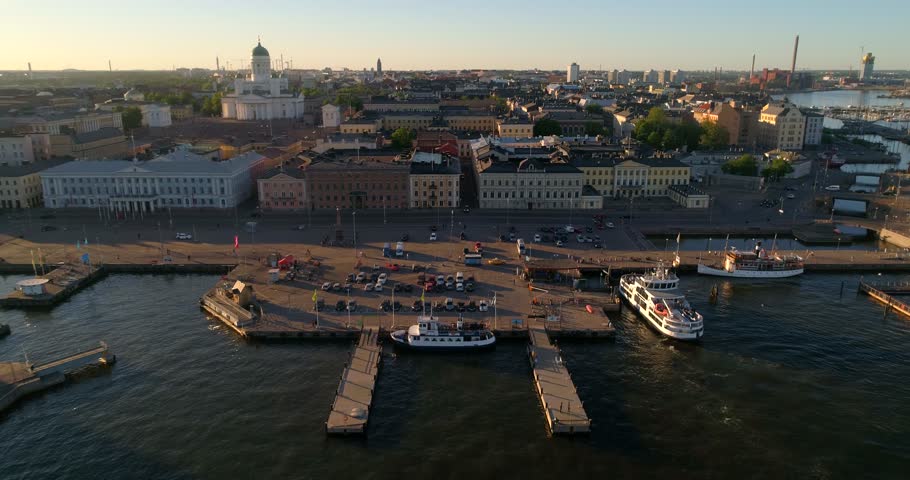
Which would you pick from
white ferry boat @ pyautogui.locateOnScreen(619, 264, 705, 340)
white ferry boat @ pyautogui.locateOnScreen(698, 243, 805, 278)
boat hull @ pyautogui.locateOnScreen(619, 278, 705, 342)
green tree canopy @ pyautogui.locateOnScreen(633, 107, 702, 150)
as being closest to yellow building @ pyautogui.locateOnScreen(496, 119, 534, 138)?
green tree canopy @ pyautogui.locateOnScreen(633, 107, 702, 150)

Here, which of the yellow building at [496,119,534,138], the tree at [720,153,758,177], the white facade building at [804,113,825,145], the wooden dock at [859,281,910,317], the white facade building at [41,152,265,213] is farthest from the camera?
the white facade building at [804,113,825,145]

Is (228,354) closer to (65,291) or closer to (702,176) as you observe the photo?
(65,291)

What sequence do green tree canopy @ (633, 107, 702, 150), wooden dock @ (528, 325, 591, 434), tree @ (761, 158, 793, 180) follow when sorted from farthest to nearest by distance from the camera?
1. green tree canopy @ (633, 107, 702, 150)
2. tree @ (761, 158, 793, 180)
3. wooden dock @ (528, 325, 591, 434)

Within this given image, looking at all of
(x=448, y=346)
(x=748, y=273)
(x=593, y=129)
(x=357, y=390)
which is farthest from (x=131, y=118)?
(x=748, y=273)

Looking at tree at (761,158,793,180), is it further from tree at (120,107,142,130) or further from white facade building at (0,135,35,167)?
tree at (120,107,142,130)

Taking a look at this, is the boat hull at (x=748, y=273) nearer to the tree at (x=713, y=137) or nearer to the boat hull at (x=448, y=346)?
the boat hull at (x=448, y=346)

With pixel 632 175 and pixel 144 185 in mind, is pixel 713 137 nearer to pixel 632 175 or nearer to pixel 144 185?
pixel 632 175

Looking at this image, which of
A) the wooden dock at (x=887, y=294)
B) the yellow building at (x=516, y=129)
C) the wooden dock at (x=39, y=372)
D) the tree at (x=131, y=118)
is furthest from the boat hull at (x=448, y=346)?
the tree at (x=131, y=118)
